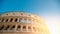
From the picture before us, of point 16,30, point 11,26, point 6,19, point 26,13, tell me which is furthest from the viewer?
point 26,13

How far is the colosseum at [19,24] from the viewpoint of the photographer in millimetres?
20859

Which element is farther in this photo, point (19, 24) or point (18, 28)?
point (19, 24)

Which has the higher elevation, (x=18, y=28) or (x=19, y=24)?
(x=19, y=24)

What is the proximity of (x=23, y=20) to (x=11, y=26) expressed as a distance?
3132mm

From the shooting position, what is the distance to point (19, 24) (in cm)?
2228

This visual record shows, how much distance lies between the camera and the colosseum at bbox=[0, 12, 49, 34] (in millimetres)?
20859

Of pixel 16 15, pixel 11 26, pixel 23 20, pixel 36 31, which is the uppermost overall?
pixel 16 15

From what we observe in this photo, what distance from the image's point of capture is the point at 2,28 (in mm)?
22062

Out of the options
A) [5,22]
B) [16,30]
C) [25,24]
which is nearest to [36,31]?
[25,24]

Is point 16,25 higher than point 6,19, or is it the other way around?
point 6,19

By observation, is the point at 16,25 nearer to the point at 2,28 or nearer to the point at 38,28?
the point at 2,28

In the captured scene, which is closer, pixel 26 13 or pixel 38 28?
pixel 38 28

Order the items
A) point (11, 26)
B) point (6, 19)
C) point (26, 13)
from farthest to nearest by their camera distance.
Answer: point (26, 13), point (6, 19), point (11, 26)

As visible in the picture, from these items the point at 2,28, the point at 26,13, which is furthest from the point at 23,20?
the point at 2,28
